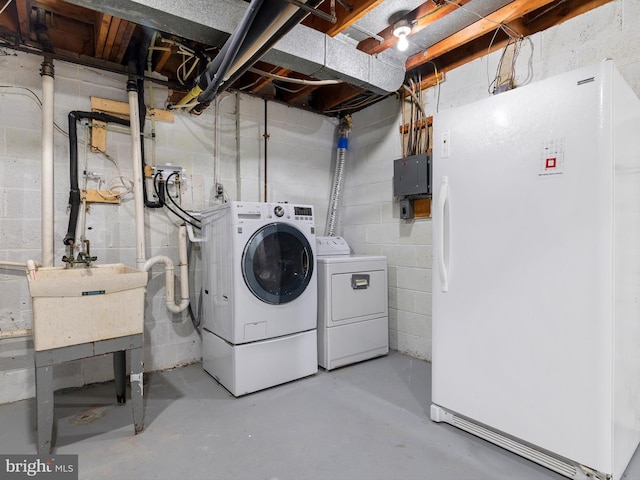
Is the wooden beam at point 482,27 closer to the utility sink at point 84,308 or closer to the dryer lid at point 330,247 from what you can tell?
the dryer lid at point 330,247

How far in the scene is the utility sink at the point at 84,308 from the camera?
1643 millimetres

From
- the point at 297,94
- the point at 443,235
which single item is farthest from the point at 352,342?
the point at 297,94

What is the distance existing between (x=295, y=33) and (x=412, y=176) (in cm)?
143

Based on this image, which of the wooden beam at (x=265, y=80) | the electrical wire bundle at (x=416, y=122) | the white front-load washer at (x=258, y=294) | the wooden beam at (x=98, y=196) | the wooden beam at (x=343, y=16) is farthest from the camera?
the electrical wire bundle at (x=416, y=122)

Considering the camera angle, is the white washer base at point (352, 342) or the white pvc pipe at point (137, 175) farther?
the white washer base at point (352, 342)

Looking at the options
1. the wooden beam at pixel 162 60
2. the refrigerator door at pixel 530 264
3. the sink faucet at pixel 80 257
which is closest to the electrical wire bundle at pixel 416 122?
the refrigerator door at pixel 530 264

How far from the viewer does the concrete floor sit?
160cm

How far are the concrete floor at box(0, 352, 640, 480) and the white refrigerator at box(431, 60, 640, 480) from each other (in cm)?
23

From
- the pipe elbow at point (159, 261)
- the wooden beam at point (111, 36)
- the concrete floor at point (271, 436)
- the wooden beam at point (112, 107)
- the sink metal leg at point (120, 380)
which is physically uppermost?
the wooden beam at point (111, 36)

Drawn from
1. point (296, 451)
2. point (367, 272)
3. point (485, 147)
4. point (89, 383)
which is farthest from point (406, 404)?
point (89, 383)

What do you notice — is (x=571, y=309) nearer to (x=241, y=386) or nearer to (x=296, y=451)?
(x=296, y=451)

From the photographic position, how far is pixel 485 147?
1.72 m

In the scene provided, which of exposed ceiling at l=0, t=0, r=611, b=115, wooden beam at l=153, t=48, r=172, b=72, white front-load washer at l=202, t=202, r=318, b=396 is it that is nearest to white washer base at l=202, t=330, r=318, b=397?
white front-load washer at l=202, t=202, r=318, b=396

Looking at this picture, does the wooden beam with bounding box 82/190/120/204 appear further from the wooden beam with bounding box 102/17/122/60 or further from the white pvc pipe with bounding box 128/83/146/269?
the wooden beam with bounding box 102/17/122/60
